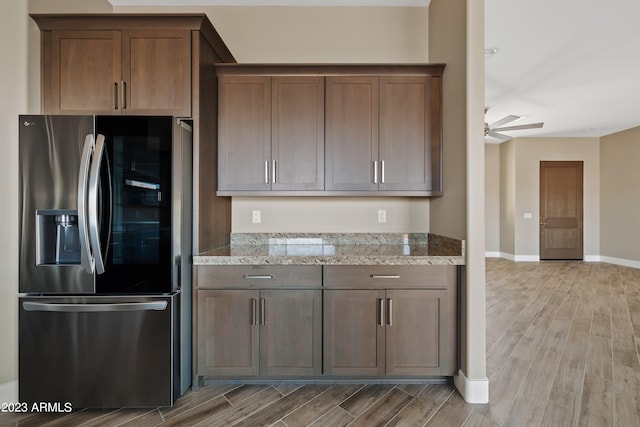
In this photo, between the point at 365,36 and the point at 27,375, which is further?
the point at 365,36

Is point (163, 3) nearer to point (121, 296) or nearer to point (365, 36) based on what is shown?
point (365, 36)

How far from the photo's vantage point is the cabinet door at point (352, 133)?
7.89 feet

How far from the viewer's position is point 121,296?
1850 mm

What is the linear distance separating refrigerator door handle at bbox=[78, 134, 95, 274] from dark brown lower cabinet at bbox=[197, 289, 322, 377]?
0.66 m

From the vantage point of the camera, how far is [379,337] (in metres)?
2.04

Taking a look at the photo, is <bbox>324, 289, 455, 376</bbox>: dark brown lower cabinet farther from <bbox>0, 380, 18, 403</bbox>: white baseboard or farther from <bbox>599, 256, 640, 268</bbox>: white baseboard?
<bbox>599, 256, 640, 268</bbox>: white baseboard

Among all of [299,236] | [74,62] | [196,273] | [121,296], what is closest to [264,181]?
[299,236]

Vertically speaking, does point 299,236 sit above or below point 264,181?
below

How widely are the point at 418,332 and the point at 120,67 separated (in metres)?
2.65

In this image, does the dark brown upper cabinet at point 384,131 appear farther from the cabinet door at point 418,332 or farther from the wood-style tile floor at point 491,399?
the wood-style tile floor at point 491,399

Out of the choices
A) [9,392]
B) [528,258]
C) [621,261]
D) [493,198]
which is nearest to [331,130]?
[9,392]

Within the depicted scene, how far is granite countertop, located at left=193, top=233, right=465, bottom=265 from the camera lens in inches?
79.5

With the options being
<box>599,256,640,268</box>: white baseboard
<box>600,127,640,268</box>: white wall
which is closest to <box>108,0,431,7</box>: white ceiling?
<box>600,127,640,268</box>: white wall

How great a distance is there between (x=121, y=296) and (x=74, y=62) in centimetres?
157
